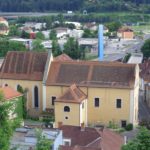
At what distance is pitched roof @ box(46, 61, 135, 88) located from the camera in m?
43.6

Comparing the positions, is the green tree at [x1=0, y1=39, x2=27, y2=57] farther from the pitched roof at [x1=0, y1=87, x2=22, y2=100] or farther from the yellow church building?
the pitched roof at [x1=0, y1=87, x2=22, y2=100]

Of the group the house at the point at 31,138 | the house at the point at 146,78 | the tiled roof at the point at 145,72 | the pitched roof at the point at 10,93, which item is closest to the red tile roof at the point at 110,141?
the house at the point at 31,138

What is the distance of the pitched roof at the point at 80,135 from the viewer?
108 ft

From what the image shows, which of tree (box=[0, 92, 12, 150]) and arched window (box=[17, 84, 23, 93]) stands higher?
tree (box=[0, 92, 12, 150])

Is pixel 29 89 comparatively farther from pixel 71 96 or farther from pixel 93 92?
pixel 93 92

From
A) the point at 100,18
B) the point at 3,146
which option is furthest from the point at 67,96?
the point at 100,18

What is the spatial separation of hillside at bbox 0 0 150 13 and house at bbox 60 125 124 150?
133058 millimetres

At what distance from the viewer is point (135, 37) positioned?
122m

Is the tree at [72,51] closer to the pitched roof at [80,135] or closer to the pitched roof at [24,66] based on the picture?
the pitched roof at [24,66]

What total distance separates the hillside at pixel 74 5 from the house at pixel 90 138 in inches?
5239

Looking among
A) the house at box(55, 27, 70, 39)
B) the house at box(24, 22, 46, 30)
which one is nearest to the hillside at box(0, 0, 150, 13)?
the house at box(24, 22, 46, 30)

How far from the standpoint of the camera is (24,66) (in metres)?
46.5

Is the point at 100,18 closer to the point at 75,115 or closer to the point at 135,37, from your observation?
the point at 135,37

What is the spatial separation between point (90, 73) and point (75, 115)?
3.99 m
